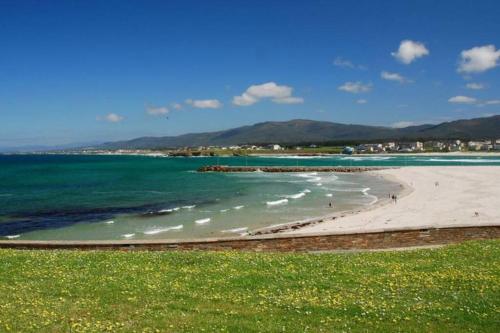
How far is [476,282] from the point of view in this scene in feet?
39.2

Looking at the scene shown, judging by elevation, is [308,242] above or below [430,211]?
above

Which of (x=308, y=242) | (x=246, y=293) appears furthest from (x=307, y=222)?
(x=246, y=293)

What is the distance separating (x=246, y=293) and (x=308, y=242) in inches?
331

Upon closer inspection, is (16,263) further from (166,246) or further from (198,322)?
(198,322)

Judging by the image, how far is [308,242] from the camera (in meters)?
19.3

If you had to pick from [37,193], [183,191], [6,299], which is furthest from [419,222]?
[37,193]

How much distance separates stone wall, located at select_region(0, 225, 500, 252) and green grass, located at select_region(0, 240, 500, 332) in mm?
3007

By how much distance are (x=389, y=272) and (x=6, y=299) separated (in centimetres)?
977

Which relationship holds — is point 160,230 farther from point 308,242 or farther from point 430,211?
point 430,211

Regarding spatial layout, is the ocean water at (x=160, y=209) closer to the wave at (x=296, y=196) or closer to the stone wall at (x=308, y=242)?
the wave at (x=296, y=196)

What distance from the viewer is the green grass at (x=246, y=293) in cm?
915

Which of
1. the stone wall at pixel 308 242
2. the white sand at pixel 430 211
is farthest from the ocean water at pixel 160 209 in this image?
the stone wall at pixel 308 242

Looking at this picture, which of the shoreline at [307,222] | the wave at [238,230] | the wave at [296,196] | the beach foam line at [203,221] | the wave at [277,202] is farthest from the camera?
the wave at [296,196]

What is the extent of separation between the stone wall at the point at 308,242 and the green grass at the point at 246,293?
301cm
